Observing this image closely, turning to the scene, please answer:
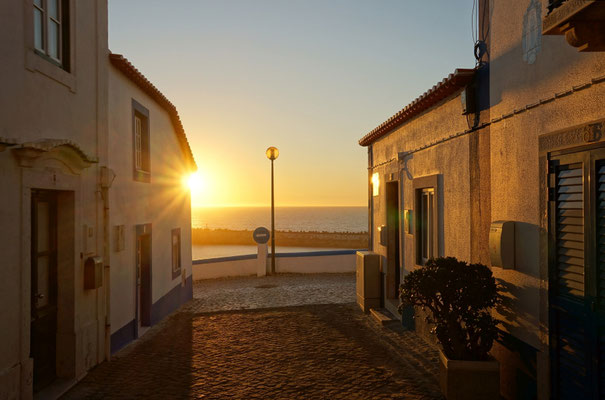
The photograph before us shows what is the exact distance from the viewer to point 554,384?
4734mm

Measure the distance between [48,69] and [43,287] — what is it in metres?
2.80

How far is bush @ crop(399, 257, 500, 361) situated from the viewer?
18.4 feet

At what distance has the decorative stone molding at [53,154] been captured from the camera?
5277 mm

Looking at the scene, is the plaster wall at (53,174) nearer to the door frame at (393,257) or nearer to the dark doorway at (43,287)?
the dark doorway at (43,287)

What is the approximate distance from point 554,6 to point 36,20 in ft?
18.9

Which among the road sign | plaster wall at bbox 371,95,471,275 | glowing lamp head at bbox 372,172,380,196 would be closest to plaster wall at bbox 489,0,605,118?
plaster wall at bbox 371,95,471,275

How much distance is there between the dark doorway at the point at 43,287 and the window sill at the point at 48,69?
1469 millimetres

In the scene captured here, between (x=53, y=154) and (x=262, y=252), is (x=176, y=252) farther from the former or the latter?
(x=53, y=154)

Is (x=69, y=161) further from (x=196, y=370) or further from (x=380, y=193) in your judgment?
(x=380, y=193)

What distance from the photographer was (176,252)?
13.0m

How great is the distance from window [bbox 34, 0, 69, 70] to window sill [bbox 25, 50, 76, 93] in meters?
0.15

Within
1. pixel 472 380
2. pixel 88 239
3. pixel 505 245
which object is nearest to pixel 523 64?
pixel 505 245

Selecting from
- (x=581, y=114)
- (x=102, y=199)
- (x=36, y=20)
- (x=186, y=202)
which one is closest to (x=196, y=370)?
(x=102, y=199)

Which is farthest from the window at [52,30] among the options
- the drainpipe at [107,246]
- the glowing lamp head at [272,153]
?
the glowing lamp head at [272,153]
